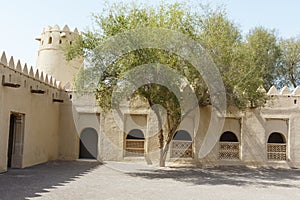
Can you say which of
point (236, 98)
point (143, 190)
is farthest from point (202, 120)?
point (143, 190)

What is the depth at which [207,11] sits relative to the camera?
1365 centimetres

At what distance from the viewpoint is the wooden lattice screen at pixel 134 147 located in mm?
16656

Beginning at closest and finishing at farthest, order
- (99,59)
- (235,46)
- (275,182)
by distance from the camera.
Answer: (275,182) → (99,59) → (235,46)

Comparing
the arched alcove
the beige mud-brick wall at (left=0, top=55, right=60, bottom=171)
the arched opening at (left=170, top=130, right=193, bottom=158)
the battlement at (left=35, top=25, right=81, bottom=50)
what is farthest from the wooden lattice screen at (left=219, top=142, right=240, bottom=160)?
the battlement at (left=35, top=25, right=81, bottom=50)

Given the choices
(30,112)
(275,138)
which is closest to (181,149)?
(275,138)

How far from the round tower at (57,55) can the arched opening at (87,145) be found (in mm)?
4030

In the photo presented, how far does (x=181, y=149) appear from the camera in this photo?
53.9ft

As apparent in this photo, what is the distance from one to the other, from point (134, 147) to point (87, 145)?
7.96 ft

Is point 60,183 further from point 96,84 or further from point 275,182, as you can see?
point 275,182

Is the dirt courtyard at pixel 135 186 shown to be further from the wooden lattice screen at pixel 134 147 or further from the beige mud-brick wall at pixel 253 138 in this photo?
the beige mud-brick wall at pixel 253 138

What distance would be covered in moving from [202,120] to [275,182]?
223 inches

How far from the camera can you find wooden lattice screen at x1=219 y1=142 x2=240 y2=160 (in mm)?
16531

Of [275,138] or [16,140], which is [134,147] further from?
[275,138]

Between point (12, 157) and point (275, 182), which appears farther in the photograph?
point (12, 157)
